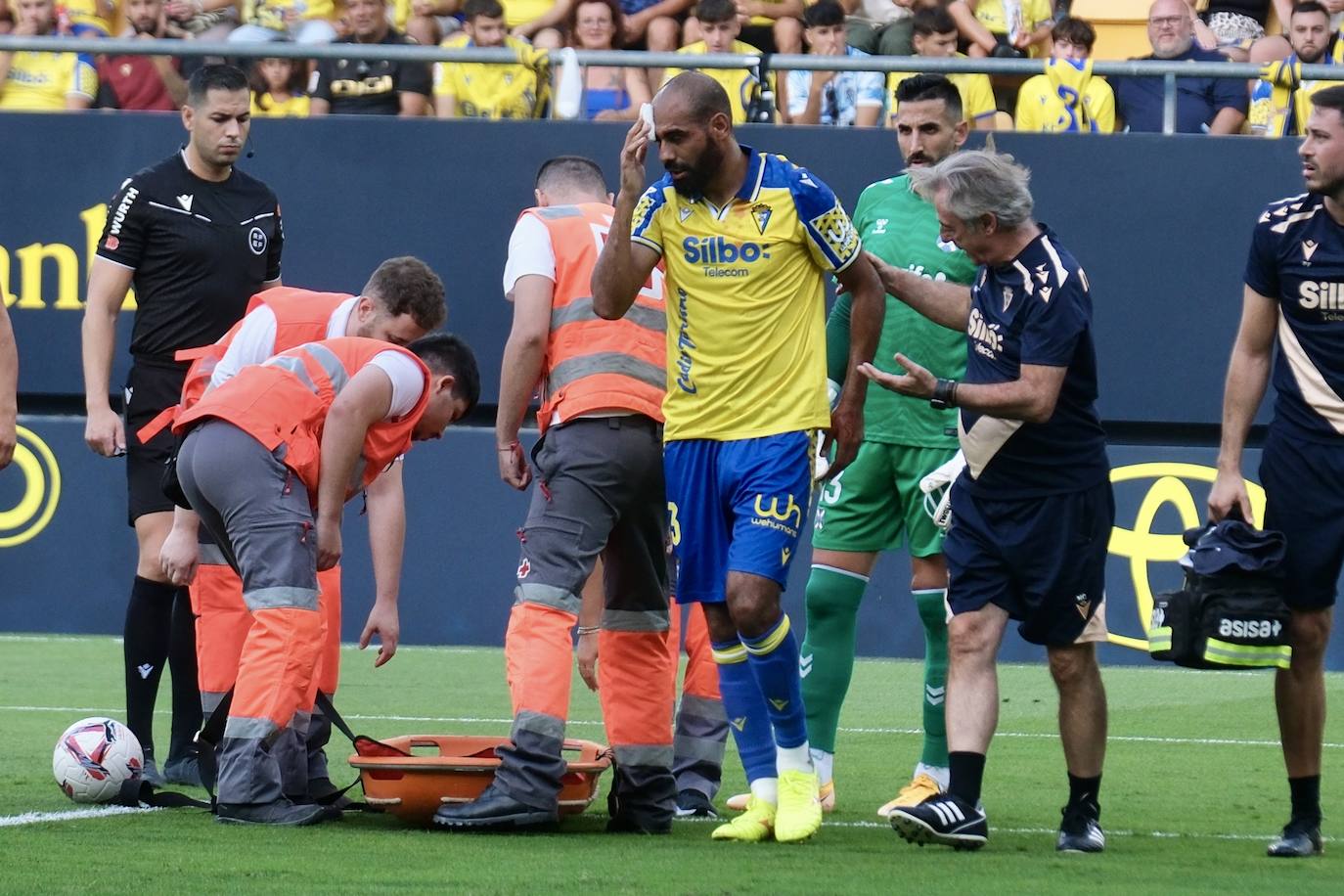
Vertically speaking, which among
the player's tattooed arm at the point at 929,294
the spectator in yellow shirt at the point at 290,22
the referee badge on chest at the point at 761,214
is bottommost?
the player's tattooed arm at the point at 929,294

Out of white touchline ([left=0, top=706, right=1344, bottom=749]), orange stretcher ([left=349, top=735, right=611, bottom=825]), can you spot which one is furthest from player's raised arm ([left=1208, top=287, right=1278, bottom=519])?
white touchline ([left=0, top=706, right=1344, bottom=749])

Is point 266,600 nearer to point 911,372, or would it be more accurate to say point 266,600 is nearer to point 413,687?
point 911,372

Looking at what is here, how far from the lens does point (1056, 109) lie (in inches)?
471

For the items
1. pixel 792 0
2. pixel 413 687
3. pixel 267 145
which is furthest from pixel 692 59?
pixel 413 687

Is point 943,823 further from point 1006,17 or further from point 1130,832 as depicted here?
point 1006,17

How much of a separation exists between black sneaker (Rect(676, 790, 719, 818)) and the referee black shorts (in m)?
2.28

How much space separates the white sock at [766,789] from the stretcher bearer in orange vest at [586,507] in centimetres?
29

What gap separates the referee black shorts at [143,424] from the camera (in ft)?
24.7

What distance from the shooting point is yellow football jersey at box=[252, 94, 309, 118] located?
12562 mm

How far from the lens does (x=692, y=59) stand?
11.8m

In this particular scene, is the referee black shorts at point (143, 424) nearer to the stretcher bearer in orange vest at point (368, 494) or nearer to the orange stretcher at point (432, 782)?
the stretcher bearer in orange vest at point (368, 494)

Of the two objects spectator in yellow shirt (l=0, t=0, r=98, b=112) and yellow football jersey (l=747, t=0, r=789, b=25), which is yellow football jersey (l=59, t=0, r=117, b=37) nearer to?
spectator in yellow shirt (l=0, t=0, r=98, b=112)

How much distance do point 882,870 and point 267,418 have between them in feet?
7.44

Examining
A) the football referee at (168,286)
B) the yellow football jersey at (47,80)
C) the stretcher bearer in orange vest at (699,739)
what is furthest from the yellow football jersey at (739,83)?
the stretcher bearer in orange vest at (699,739)
